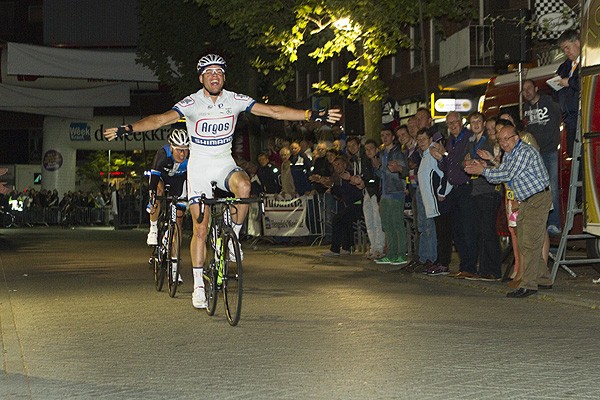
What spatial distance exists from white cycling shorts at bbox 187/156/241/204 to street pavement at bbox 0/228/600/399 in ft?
3.93

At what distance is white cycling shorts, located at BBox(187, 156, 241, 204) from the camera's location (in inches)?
471

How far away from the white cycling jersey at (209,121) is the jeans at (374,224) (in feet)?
27.9

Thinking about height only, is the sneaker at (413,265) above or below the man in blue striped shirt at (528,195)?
below

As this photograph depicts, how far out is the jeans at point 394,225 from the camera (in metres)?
19.1

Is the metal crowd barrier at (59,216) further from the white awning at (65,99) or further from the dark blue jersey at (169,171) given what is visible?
the dark blue jersey at (169,171)

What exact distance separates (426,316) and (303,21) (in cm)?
1513

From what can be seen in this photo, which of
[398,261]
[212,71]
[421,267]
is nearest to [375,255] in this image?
[398,261]

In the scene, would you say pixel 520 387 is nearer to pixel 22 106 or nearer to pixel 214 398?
pixel 214 398

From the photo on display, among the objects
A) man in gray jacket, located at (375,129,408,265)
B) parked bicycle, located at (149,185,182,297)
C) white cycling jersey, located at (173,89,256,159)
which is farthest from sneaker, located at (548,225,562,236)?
white cycling jersey, located at (173,89,256,159)

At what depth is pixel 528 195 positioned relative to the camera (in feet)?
44.5

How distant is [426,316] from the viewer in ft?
38.8

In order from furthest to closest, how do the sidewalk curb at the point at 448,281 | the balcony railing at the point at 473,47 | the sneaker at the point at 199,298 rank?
1. the balcony railing at the point at 473,47
2. the sidewalk curb at the point at 448,281
3. the sneaker at the point at 199,298

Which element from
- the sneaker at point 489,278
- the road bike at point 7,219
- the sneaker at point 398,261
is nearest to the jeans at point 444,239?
the sneaker at point 489,278

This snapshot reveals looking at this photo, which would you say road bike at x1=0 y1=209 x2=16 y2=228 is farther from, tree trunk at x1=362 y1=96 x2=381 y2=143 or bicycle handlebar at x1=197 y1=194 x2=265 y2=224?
bicycle handlebar at x1=197 y1=194 x2=265 y2=224
